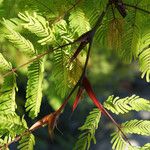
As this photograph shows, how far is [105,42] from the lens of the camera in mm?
1634

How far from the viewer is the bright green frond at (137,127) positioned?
134 cm

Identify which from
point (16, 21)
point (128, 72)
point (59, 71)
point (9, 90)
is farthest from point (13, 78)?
point (128, 72)

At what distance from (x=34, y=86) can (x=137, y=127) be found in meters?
0.42

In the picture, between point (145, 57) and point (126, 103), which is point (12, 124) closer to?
point (126, 103)

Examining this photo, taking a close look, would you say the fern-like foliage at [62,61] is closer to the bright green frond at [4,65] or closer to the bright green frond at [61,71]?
the bright green frond at [61,71]

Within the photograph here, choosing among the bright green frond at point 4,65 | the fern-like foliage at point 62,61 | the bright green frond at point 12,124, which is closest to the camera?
the bright green frond at point 12,124

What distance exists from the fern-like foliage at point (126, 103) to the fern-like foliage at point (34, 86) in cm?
26

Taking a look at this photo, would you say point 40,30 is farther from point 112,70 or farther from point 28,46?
point 112,70

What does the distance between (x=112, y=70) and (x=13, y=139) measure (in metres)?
4.82

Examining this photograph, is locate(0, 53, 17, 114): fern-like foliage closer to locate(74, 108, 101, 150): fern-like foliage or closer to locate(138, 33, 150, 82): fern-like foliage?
locate(74, 108, 101, 150): fern-like foliage

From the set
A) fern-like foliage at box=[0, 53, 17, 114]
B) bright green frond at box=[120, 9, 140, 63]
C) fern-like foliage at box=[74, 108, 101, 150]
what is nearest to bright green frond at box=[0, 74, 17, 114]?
fern-like foliage at box=[0, 53, 17, 114]

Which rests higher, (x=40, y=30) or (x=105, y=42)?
(x=40, y=30)

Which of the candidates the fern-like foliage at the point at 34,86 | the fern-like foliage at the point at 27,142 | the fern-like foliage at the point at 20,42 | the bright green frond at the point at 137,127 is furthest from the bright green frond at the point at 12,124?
the bright green frond at the point at 137,127

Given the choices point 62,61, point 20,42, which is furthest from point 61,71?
point 20,42
